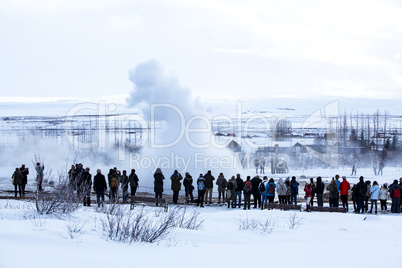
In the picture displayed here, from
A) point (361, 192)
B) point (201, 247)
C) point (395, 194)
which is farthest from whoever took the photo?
point (361, 192)

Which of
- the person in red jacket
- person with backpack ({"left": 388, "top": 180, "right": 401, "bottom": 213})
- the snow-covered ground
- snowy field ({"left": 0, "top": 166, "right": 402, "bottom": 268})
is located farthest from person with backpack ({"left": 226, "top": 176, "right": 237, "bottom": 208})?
person with backpack ({"left": 388, "top": 180, "right": 401, "bottom": 213})

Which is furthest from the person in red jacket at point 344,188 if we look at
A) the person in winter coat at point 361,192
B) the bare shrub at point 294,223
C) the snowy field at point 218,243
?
the bare shrub at point 294,223

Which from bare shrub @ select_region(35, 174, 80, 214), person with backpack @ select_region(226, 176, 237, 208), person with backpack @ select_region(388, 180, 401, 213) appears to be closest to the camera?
bare shrub @ select_region(35, 174, 80, 214)

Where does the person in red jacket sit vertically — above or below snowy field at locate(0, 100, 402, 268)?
above

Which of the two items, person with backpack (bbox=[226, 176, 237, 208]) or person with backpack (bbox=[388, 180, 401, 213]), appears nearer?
person with backpack (bbox=[388, 180, 401, 213])

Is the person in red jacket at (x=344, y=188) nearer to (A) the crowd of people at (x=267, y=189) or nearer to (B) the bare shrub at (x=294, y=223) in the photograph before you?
(A) the crowd of people at (x=267, y=189)

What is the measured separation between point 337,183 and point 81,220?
29.0ft

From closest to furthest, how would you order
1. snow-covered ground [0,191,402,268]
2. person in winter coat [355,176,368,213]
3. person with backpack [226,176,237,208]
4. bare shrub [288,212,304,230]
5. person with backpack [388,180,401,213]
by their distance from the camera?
snow-covered ground [0,191,402,268]
bare shrub [288,212,304,230]
person with backpack [388,180,401,213]
person in winter coat [355,176,368,213]
person with backpack [226,176,237,208]

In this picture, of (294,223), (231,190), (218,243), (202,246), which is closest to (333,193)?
(231,190)

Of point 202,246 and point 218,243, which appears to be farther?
point 218,243

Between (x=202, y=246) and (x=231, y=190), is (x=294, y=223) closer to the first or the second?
(x=202, y=246)

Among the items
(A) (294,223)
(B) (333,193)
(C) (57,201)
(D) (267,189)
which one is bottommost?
(A) (294,223)

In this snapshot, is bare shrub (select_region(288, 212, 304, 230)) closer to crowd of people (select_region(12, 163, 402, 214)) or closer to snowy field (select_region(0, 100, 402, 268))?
snowy field (select_region(0, 100, 402, 268))

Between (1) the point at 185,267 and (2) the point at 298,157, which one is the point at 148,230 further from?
(2) the point at 298,157
